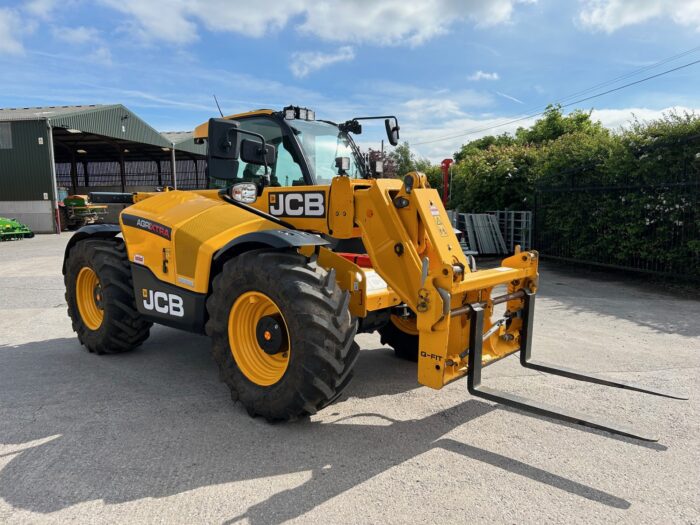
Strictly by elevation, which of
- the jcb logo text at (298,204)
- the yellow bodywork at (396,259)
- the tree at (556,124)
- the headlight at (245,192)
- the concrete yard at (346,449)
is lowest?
the concrete yard at (346,449)

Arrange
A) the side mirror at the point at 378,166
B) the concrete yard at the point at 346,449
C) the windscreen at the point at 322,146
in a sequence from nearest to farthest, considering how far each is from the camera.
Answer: the concrete yard at the point at 346,449
the windscreen at the point at 322,146
the side mirror at the point at 378,166

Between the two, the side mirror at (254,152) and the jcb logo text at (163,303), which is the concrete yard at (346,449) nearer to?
the jcb logo text at (163,303)

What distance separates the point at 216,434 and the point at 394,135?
3.20 meters

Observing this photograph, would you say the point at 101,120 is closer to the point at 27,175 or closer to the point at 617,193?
the point at 27,175

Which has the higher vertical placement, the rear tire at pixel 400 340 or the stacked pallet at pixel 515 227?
the stacked pallet at pixel 515 227

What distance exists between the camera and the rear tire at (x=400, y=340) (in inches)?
194

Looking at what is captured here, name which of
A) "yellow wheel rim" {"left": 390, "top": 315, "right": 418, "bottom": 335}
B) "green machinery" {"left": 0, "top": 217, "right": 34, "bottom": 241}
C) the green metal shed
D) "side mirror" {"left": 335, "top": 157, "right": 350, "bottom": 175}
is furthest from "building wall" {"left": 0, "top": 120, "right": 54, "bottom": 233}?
"side mirror" {"left": 335, "top": 157, "right": 350, "bottom": 175}

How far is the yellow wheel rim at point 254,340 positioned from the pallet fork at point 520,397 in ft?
4.17

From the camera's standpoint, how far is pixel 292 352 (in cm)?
330

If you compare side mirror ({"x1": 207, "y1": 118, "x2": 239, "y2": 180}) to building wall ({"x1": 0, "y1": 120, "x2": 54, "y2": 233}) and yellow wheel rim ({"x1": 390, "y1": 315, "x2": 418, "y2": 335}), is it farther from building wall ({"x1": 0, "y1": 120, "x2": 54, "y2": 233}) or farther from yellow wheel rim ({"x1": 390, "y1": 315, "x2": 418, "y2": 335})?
building wall ({"x1": 0, "y1": 120, "x2": 54, "y2": 233})

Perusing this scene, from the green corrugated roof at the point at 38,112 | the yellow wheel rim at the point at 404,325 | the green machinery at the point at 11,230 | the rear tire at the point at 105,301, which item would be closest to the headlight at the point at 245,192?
the rear tire at the point at 105,301

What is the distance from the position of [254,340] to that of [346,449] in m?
1.07

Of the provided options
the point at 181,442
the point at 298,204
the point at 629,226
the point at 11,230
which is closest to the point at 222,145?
the point at 298,204

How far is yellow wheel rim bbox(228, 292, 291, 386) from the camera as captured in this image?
3592 millimetres
